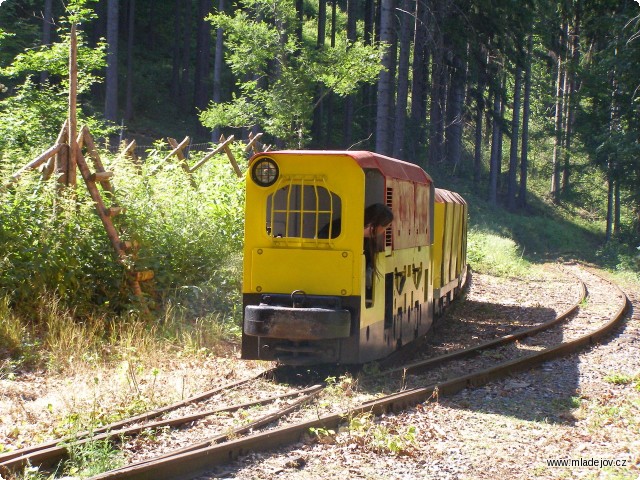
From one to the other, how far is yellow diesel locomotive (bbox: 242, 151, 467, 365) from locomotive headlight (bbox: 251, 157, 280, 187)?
12 mm

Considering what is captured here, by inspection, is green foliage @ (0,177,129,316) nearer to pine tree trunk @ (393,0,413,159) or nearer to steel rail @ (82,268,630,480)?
steel rail @ (82,268,630,480)

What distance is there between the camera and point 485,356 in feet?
41.1

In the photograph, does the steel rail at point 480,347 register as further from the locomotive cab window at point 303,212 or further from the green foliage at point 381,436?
the locomotive cab window at point 303,212

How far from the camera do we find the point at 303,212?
10086mm

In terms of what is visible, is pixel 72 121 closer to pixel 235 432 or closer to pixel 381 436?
pixel 235 432

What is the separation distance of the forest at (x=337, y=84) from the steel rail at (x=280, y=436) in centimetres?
498

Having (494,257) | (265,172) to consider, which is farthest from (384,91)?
(265,172)

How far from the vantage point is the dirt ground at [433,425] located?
6.87 metres

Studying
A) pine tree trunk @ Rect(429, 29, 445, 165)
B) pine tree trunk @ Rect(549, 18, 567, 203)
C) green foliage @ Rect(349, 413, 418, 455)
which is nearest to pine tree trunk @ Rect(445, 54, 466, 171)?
pine tree trunk @ Rect(429, 29, 445, 165)

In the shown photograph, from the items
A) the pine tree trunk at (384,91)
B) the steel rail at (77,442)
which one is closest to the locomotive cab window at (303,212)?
the steel rail at (77,442)

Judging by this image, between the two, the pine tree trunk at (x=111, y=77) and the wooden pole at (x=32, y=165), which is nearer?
the wooden pole at (x=32, y=165)

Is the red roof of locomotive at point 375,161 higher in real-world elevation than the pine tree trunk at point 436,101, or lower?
lower

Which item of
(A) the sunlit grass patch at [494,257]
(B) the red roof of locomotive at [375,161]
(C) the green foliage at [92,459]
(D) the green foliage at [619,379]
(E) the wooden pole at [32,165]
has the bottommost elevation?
(A) the sunlit grass patch at [494,257]

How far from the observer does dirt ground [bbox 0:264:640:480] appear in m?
6.87
